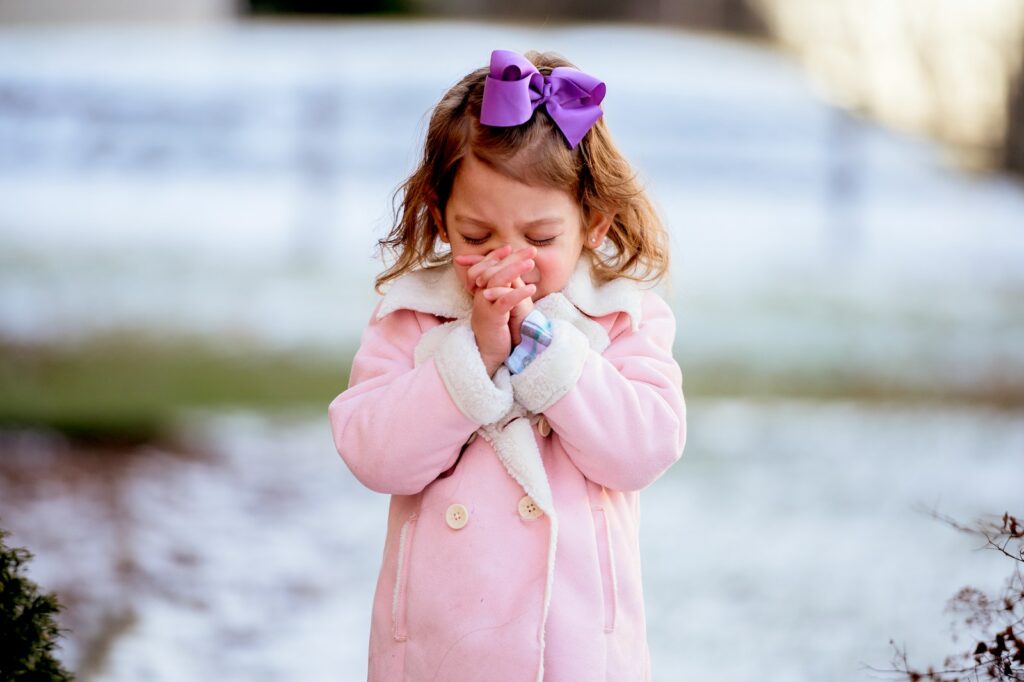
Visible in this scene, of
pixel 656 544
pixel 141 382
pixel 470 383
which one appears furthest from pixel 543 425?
pixel 141 382

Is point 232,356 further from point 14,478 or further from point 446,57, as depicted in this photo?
point 446,57

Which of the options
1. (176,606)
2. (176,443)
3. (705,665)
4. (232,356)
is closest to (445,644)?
(705,665)

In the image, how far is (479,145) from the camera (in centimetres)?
161

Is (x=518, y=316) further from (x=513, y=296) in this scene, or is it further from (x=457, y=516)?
(x=457, y=516)

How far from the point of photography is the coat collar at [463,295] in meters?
1.70

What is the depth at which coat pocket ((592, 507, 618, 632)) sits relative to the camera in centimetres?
163

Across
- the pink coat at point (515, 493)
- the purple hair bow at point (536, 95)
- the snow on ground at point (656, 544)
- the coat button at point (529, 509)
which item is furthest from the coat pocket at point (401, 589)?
the snow on ground at point (656, 544)

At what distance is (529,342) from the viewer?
1.61m

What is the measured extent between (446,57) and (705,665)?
5136 millimetres

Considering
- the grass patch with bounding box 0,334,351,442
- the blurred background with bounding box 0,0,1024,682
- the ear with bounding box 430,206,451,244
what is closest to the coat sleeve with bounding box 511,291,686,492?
the ear with bounding box 430,206,451,244

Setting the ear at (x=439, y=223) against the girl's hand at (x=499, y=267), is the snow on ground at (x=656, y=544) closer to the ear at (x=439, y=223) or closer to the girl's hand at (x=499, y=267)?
the ear at (x=439, y=223)

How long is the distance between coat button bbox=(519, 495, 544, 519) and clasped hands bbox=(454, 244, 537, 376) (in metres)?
0.17

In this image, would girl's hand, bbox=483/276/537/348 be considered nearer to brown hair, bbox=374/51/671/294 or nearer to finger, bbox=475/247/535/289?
finger, bbox=475/247/535/289

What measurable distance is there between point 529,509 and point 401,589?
0.20 metres
